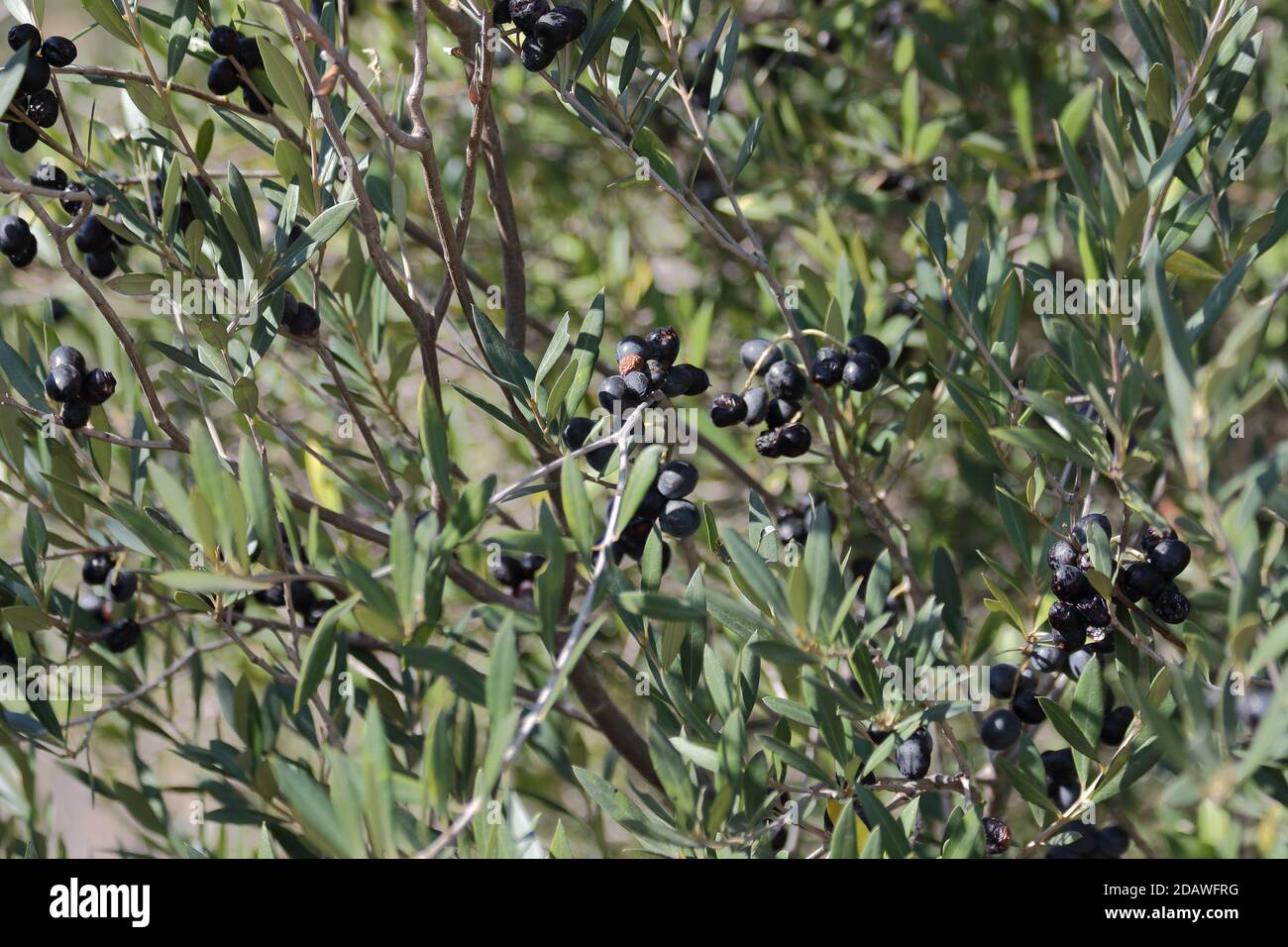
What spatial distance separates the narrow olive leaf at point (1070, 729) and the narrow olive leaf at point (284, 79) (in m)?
0.99

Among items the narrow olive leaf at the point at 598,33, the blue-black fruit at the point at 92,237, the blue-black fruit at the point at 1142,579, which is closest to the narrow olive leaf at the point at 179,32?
the blue-black fruit at the point at 92,237

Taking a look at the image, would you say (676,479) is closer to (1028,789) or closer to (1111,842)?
(1028,789)

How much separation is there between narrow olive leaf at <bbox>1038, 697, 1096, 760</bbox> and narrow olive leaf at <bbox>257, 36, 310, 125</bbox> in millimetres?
986

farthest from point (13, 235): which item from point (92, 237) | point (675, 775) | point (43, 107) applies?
point (675, 775)

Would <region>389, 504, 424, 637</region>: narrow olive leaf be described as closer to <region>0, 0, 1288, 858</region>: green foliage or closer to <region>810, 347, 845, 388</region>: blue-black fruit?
<region>0, 0, 1288, 858</region>: green foliage

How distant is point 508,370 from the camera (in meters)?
1.08

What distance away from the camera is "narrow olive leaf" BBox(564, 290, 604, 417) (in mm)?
1084

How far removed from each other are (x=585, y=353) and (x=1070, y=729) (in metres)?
0.63

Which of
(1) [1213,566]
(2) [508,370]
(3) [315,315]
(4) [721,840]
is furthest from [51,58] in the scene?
→ (1) [1213,566]

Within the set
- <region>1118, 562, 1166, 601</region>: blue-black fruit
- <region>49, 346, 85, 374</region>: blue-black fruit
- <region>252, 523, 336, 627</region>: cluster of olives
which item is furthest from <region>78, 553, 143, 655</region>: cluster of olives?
<region>1118, 562, 1166, 601</region>: blue-black fruit

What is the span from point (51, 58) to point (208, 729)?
5.92 ft
